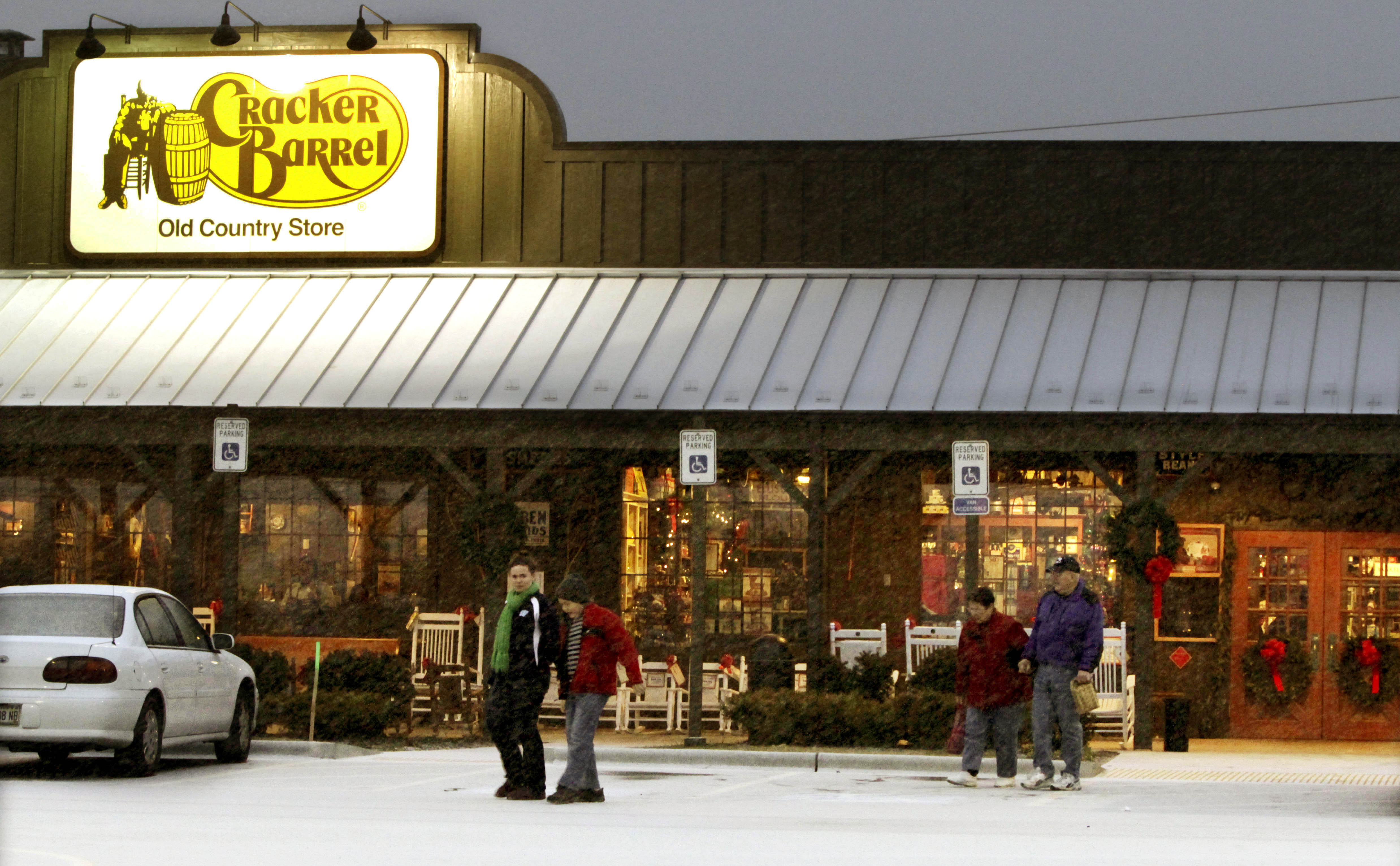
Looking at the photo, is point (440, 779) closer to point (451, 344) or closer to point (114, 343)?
point (451, 344)

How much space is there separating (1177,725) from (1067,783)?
433 centimetres

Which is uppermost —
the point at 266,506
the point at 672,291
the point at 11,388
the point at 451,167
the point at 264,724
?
the point at 451,167

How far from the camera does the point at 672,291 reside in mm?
21219

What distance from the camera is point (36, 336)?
20734mm

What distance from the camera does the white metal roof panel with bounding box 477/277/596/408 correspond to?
61.4 feet

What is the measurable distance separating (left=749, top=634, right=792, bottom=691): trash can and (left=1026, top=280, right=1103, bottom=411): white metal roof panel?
142 inches

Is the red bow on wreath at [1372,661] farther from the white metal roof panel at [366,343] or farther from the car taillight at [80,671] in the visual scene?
the car taillight at [80,671]

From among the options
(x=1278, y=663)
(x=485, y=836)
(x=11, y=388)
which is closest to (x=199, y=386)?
(x=11, y=388)

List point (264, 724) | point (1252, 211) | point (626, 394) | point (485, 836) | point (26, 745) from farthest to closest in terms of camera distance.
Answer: point (1252, 211) → point (626, 394) → point (264, 724) → point (26, 745) → point (485, 836)

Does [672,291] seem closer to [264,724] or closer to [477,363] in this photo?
[477,363]

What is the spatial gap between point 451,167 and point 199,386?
4736 millimetres

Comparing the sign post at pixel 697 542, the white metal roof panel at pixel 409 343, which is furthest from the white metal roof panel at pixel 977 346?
the white metal roof panel at pixel 409 343

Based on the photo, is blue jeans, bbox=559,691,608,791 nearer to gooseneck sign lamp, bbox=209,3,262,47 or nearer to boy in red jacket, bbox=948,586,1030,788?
boy in red jacket, bbox=948,586,1030,788

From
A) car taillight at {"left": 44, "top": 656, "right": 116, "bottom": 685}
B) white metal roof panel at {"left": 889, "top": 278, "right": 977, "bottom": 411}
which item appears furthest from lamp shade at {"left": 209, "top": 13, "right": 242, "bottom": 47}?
car taillight at {"left": 44, "top": 656, "right": 116, "bottom": 685}
